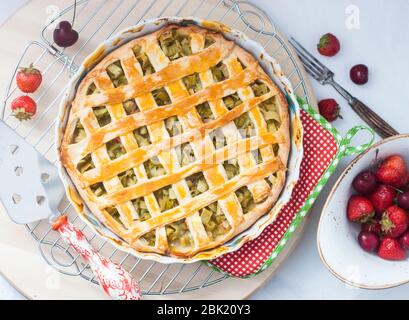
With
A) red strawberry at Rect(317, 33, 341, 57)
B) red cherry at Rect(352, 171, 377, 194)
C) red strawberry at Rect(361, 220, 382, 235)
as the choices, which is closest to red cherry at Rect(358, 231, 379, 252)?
red strawberry at Rect(361, 220, 382, 235)

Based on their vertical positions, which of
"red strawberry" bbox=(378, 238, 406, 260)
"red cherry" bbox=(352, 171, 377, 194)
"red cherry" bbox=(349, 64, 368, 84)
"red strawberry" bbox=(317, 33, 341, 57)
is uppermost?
"red strawberry" bbox=(317, 33, 341, 57)

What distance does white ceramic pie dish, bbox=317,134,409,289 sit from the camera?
5.95 feet

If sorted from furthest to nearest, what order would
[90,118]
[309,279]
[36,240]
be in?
[309,279] → [36,240] → [90,118]

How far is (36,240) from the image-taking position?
75.4 inches

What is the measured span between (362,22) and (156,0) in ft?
2.28

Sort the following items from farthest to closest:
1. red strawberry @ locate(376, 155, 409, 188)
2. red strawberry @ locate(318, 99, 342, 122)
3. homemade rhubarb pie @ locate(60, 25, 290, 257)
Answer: red strawberry @ locate(318, 99, 342, 122)
red strawberry @ locate(376, 155, 409, 188)
homemade rhubarb pie @ locate(60, 25, 290, 257)

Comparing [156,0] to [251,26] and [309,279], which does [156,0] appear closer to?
[251,26]

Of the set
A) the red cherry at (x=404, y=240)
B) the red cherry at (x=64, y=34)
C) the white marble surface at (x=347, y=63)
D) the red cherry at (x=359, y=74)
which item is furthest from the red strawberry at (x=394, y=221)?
the red cherry at (x=64, y=34)

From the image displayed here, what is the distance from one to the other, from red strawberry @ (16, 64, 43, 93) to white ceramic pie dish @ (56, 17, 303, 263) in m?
0.18

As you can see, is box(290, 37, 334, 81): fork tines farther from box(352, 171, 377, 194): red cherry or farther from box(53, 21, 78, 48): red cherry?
box(53, 21, 78, 48): red cherry

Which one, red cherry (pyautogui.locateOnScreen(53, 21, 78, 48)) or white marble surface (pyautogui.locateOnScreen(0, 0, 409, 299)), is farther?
white marble surface (pyautogui.locateOnScreen(0, 0, 409, 299))

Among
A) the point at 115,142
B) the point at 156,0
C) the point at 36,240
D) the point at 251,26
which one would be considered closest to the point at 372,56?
the point at 251,26

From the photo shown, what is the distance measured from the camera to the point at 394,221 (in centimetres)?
187

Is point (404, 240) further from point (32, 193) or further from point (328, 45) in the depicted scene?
point (32, 193)
